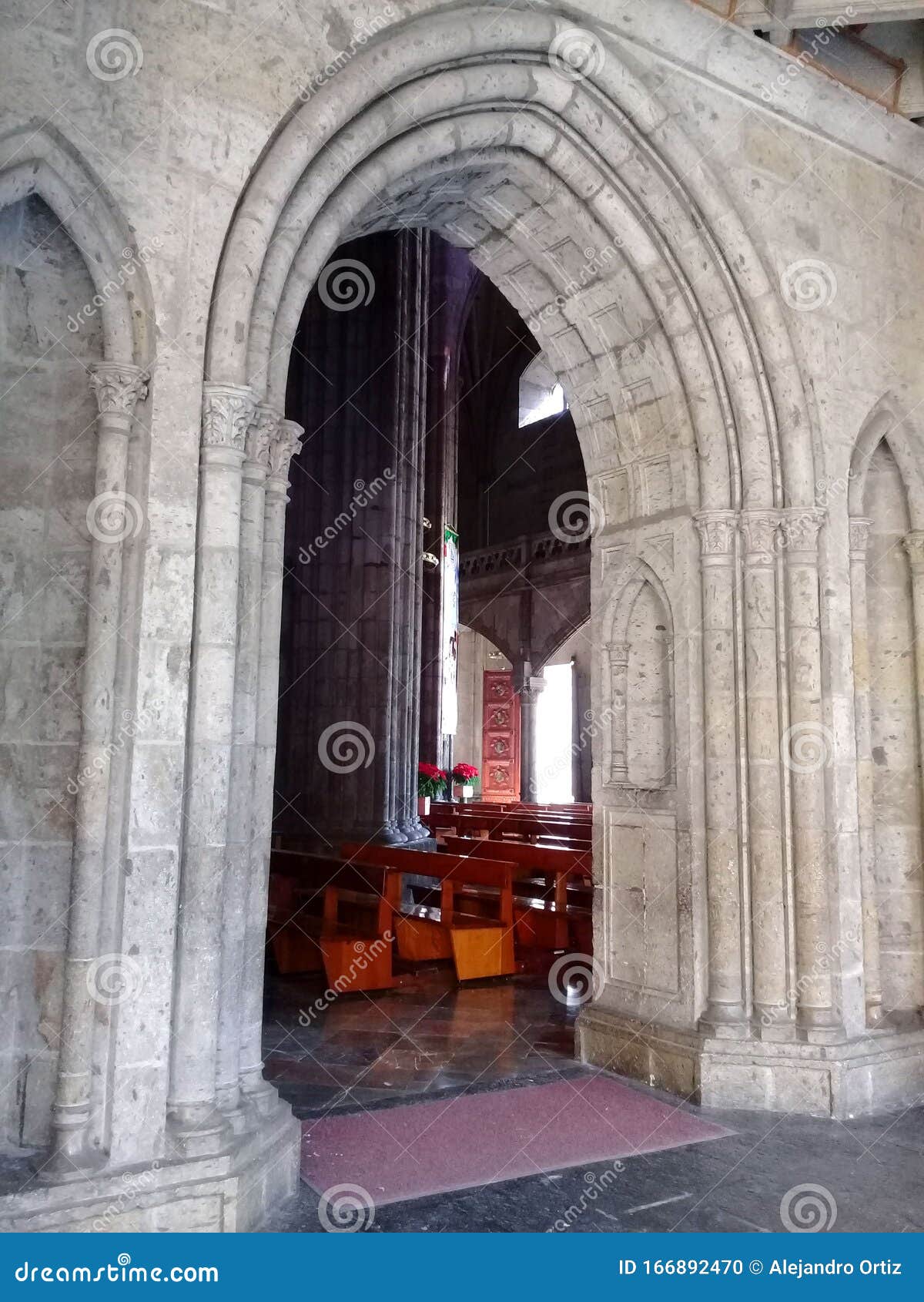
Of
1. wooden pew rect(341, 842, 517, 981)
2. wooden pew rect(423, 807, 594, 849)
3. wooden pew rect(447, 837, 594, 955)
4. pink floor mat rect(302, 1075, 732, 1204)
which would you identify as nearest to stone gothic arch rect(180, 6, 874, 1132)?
pink floor mat rect(302, 1075, 732, 1204)

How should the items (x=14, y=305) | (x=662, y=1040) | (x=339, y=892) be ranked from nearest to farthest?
1. (x=14, y=305)
2. (x=662, y=1040)
3. (x=339, y=892)

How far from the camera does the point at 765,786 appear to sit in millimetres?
4598

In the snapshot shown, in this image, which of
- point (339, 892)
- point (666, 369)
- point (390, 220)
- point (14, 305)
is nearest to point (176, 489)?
point (14, 305)

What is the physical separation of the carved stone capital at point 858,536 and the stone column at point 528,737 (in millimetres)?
15934

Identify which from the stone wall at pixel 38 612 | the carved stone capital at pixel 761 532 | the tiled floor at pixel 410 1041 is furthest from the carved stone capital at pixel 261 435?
the tiled floor at pixel 410 1041

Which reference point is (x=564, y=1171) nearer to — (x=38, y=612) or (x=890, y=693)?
(x=38, y=612)

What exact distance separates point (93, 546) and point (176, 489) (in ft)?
1.03

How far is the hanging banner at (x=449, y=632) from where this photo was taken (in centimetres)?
1328

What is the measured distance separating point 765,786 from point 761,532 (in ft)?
3.82

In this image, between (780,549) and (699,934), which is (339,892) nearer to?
(699,934)

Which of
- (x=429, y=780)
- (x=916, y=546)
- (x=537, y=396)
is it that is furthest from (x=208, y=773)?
(x=537, y=396)

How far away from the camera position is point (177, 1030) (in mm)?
3109

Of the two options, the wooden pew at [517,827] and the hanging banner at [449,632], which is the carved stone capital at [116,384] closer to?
the wooden pew at [517,827]

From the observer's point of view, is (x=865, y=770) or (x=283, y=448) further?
(x=865, y=770)
